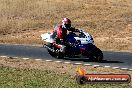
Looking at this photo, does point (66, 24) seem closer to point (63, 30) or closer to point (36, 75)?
point (63, 30)

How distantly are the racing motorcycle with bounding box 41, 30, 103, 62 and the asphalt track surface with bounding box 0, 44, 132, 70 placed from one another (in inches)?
14.2

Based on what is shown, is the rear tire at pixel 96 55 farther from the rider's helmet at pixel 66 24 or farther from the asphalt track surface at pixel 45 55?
the rider's helmet at pixel 66 24

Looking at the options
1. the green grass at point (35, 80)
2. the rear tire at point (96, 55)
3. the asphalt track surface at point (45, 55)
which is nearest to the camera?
the green grass at point (35, 80)

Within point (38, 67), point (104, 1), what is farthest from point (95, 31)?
point (38, 67)

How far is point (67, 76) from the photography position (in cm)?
2167

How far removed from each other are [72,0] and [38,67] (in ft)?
72.5

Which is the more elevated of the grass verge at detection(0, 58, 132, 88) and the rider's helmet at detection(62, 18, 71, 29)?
the rider's helmet at detection(62, 18, 71, 29)

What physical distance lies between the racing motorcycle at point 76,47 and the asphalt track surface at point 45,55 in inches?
14.2

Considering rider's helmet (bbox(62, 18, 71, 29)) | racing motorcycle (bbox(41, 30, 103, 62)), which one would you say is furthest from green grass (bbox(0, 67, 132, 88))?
rider's helmet (bbox(62, 18, 71, 29))

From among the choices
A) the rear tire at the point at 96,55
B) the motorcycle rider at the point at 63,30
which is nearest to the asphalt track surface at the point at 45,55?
the rear tire at the point at 96,55

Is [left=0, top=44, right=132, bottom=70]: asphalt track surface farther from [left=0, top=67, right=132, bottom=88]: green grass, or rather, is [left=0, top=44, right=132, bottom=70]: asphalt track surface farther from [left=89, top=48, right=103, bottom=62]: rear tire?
[left=0, top=67, right=132, bottom=88]: green grass

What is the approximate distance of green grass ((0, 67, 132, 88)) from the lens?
1959 cm

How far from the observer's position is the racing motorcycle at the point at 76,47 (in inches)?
994

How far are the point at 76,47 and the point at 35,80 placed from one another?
551 centimetres
